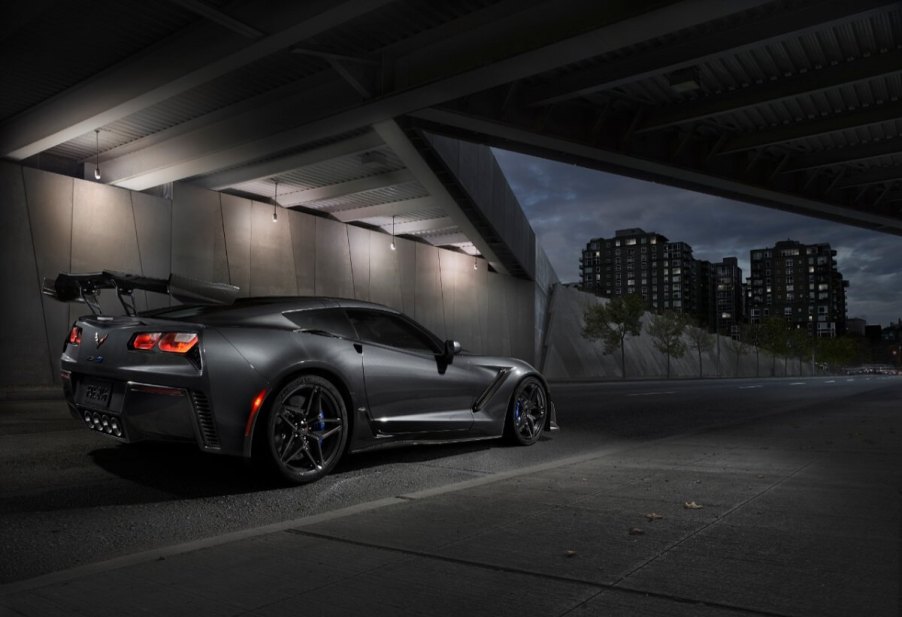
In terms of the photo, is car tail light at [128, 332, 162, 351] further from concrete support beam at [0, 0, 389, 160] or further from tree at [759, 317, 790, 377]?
tree at [759, 317, 790, 377]

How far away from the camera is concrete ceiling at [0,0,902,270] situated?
1255 centimetres

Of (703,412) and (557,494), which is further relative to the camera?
(703,412)

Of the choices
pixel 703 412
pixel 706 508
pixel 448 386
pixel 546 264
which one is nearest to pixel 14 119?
pixel 448 386

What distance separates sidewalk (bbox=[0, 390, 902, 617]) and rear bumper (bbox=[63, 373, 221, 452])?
1226 mm

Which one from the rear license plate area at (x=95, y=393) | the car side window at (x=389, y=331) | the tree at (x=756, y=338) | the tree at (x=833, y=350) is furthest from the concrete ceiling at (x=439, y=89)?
the tree at (x=833, y=350)

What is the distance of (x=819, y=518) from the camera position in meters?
4.32

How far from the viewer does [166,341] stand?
5.12m

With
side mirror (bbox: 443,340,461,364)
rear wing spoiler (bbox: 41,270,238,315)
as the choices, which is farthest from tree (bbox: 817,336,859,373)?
rear wing spoiler (bbox: 41,270,238,315)

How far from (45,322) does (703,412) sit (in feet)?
51.9

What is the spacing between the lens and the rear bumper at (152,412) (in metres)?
4.96

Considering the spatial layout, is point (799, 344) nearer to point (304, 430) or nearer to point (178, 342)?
point (304, 430)

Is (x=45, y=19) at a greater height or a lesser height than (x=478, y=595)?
greater

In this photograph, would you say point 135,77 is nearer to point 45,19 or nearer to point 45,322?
point 45,19

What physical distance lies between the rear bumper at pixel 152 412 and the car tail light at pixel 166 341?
0.27m
